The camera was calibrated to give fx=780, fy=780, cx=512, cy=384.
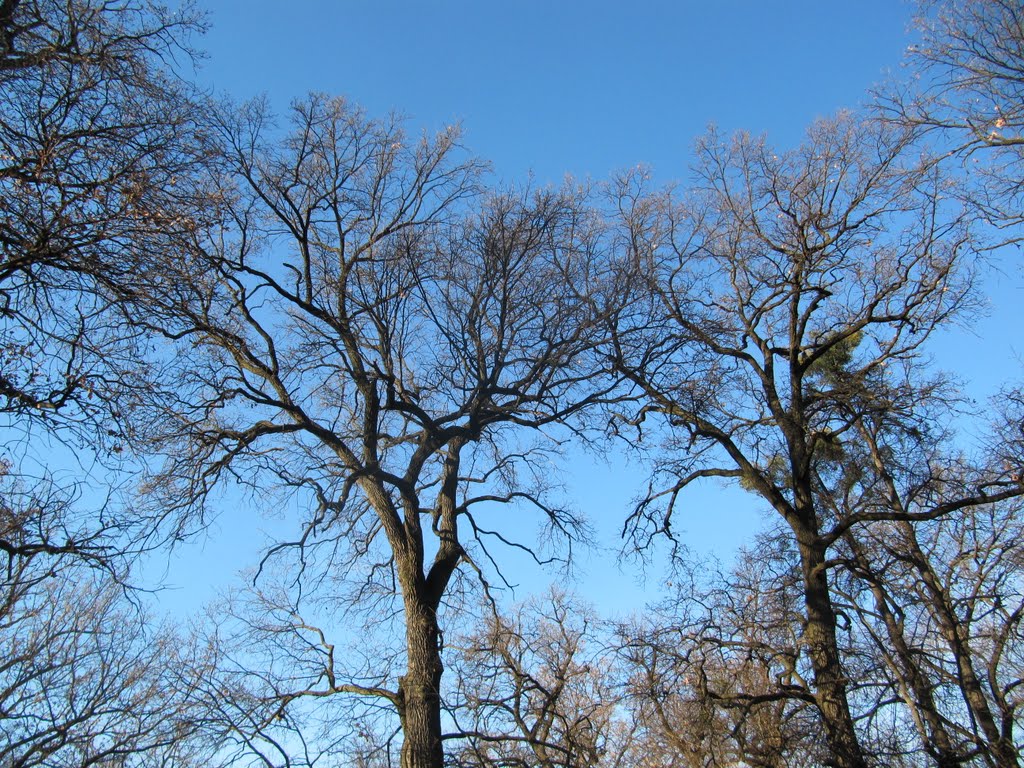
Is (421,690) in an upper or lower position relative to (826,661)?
upper

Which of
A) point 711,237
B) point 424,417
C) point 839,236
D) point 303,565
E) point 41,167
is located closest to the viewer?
point 41,167

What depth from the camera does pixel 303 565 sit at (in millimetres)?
10117

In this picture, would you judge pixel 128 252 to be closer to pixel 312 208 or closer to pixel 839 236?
pixel 312 208

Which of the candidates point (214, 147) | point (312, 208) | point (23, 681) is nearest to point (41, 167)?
point (214, 147)

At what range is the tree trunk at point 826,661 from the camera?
843 cm

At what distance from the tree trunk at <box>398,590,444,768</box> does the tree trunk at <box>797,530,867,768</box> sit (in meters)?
4.34

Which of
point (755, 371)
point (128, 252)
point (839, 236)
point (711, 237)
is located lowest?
point (128, 252)

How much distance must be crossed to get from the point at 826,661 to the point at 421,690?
4724 mm

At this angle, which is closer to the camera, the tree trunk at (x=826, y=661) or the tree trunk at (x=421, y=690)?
the tree trunk at (x=826, y=661)

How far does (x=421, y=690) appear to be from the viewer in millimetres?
9008

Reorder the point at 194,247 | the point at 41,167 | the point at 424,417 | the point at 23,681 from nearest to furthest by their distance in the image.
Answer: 1. the point at 41,167
2. the point at 194,247
3. the point at 424,417
4. the point at 23,681

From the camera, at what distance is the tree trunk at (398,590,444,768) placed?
8.66 metres

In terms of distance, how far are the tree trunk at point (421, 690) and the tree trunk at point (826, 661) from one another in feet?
14.2

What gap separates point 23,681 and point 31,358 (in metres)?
12.6
